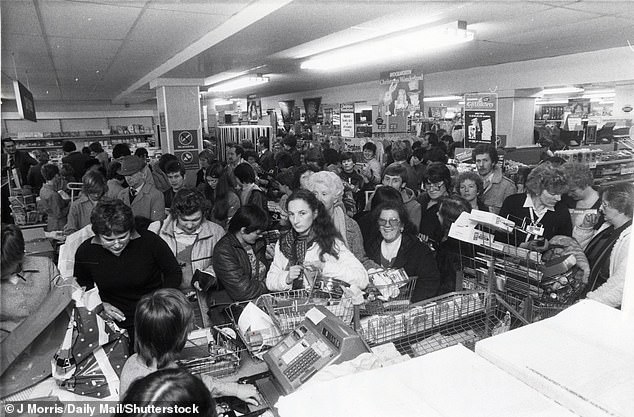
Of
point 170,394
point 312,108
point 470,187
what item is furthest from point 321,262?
point 312,108

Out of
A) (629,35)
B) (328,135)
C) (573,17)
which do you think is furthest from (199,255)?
(328,135)

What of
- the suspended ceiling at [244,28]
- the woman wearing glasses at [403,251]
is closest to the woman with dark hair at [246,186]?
the suspended ceiling at [244,28]

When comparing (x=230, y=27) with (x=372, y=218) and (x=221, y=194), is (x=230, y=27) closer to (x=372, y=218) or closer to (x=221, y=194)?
(x=221, y=194)

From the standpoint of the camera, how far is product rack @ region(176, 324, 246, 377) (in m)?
2.15

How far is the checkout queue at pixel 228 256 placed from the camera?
2.00 meters

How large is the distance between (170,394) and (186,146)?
27.1ft

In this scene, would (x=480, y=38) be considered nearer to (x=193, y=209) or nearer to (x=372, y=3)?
(x=372, y=3)

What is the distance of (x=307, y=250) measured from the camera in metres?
2.91

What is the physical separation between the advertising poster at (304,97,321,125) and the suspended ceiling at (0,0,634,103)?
26.1 feet

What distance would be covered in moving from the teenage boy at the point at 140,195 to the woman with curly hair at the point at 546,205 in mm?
3387

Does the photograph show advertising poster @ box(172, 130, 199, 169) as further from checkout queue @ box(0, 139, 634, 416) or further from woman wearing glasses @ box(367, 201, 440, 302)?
woman wearing glasses @ box(367, 201, 440, 302)

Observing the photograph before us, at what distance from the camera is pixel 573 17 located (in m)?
4.66

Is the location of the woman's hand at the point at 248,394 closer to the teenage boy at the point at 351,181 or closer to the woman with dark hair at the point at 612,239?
the woman with dark hair at the point at 612,239

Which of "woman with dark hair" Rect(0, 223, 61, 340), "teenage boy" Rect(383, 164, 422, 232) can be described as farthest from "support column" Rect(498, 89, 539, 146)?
"woman with dark hair" Rect(0, 223, 61, 340)
